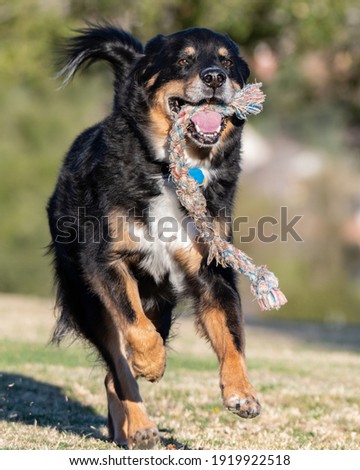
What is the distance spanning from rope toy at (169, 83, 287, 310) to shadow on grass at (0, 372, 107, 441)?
4.67ft

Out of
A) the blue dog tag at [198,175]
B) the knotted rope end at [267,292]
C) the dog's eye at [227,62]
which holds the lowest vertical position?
the knotted rope end at [267,292]

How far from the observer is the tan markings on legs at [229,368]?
4975 millimetres

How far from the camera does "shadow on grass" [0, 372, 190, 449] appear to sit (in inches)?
244

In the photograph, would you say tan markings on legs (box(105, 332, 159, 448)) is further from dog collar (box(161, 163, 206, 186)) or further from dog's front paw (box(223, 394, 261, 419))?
dog collar (box(161, 163, 206, 186))

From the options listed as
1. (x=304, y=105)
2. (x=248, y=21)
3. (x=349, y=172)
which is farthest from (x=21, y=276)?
(x=349, y=172)

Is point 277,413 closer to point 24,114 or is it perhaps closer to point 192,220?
point 192,220

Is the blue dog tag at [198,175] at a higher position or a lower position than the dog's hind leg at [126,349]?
higher

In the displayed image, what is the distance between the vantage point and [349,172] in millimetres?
36312

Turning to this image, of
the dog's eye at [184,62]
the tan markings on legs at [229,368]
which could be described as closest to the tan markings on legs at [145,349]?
the tan markings on legs at [229,368]

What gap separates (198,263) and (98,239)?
0.62 m

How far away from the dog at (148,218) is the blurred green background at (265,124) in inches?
47.5

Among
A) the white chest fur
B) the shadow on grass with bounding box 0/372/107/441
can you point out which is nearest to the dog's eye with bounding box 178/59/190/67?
the white chest fur

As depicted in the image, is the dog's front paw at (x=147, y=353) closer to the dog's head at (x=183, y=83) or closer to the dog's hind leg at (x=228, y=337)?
the dog's hind leg at (x=228, y=337)

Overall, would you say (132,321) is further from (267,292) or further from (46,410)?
(46,410)
